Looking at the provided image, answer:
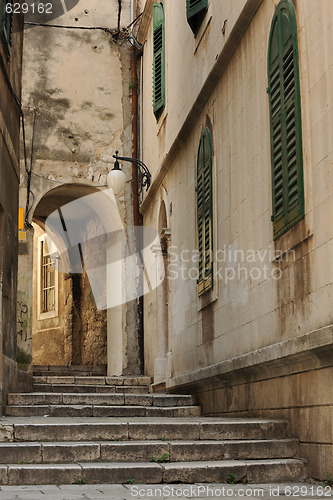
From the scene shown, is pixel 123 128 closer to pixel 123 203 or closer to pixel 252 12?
pixel 123 203

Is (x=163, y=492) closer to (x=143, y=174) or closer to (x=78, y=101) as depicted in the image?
(x=143, y=174)

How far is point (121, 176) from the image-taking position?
1201cm

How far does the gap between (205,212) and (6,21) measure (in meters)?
3.27

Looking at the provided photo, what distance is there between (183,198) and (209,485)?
598 cm

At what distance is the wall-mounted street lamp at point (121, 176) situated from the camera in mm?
11906

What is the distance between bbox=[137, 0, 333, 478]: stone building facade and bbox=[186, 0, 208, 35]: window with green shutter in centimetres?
2

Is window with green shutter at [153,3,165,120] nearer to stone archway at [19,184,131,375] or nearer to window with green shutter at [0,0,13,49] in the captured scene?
stone archway at [19,184,131,375]

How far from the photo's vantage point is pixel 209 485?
18.9 feet

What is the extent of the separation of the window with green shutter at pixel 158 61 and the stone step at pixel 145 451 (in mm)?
7419

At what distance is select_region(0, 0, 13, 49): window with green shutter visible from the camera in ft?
27.6

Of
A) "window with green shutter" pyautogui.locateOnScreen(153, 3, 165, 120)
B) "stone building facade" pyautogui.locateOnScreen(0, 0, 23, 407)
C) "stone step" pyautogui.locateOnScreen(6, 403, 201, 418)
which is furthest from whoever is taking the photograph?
"window with green shutter" pyautogui.locateOnScreen(153, 3, 165, 120)

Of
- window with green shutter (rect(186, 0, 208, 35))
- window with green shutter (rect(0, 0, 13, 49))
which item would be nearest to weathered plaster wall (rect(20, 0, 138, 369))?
window with green shutter (rect(186, 0, 208, 35))

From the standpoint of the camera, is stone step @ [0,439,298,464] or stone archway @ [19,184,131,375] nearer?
stone step @ [0,439,298,464]

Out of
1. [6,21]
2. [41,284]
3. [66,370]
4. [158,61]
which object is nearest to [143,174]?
[158,61]
